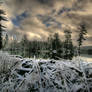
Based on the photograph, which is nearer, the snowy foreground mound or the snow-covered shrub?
the snowy foreground mound

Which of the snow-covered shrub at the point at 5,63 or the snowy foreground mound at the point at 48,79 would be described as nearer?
the snowy foreground mound at the point at 48,79

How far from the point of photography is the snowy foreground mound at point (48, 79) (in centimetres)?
91

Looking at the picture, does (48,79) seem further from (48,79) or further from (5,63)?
(5,63)

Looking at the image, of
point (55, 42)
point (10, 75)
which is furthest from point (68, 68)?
point (55, 42)

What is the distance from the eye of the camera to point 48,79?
→ 3.37 ft

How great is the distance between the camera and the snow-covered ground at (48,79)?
913 mm

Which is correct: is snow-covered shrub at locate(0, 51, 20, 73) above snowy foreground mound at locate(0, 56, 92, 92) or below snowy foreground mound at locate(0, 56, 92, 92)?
above

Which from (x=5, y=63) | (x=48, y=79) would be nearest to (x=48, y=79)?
(x=48, y=79)

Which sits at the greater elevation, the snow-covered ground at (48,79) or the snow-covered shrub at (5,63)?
the snow-covered shrub at (5,63)

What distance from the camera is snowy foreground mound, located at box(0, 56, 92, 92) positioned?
35.9 inches

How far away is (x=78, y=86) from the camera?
90 centimetres

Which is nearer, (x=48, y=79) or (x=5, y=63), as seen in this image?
(x=48, y=79)

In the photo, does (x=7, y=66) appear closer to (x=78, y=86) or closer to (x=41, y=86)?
(x=41, y=86)

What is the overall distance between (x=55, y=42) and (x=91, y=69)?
36.8 metres
